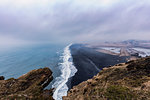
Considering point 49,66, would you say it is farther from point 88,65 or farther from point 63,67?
point 88,65

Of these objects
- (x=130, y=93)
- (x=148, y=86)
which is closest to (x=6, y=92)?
(x=130, y=93)

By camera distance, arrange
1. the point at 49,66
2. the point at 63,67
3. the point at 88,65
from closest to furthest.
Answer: the point at 63,67, the point at 88,65, the point at 49,66

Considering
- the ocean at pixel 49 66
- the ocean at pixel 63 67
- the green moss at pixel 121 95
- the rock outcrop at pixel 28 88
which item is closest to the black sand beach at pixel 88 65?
the ocean at pixel 63 67

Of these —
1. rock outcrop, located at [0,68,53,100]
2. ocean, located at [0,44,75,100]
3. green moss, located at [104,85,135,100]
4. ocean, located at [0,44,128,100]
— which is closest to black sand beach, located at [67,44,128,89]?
ocean, located at [0,44,128,100]

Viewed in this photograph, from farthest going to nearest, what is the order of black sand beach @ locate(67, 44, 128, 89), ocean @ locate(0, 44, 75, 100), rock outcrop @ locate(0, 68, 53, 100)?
black sand beach @ locate(67, 44, 128, 89) → ocean @ locate(0, 44, 75, 100) → rock outcrop @ locate(0, 68, 53, 100)

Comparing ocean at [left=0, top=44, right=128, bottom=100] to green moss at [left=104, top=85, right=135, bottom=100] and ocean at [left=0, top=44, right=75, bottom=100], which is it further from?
green moss at [left=104, top=85, right=135, bottom=100]

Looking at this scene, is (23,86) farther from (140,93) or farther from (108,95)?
(140,93)

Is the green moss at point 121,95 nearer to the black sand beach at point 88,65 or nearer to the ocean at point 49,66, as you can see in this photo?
the ocean at point 49,66

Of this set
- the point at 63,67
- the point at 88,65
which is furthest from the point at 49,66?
the point at 88,65
